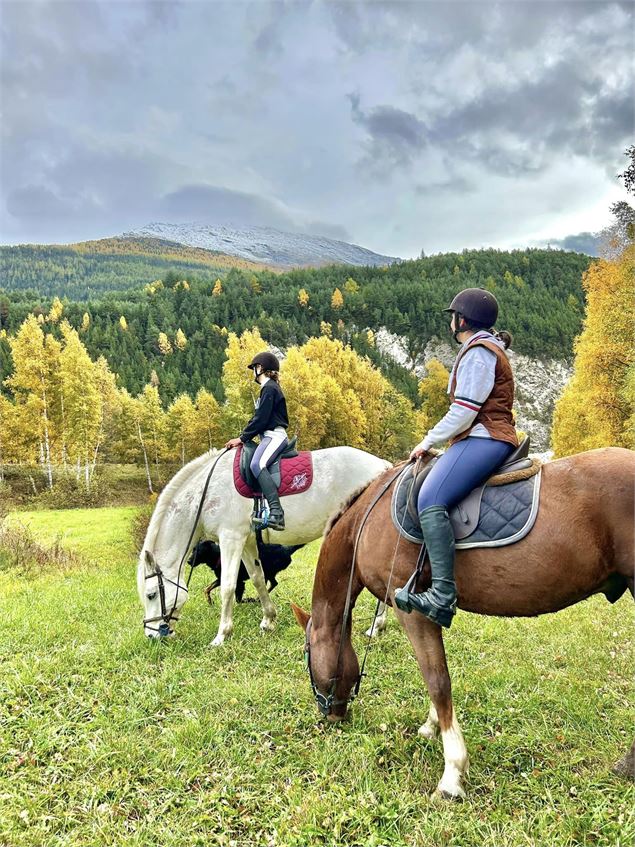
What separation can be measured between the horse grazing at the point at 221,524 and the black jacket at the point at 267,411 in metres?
0.75

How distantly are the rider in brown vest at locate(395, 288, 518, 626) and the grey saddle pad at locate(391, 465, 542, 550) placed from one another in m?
0.08

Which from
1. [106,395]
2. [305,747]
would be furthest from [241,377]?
[305,747]

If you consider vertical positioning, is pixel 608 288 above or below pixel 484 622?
above

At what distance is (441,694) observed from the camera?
3.25 metres

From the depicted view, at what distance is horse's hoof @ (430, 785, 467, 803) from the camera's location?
3.07 m

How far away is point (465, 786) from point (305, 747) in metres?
1.22

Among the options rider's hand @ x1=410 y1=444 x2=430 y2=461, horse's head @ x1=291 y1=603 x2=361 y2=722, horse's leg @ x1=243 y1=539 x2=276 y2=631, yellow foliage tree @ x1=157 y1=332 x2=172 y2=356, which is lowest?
horse's leg @ x1=243 y1=539 x2=276 y2=631

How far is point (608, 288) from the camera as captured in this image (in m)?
20.3

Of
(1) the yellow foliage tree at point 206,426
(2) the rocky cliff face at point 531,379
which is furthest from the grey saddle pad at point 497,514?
(2) the rocky cliff face at point 531,379

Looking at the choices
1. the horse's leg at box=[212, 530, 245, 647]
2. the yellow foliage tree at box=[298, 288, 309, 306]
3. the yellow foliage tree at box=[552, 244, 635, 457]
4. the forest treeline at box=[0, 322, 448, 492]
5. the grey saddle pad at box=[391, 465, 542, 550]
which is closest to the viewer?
the grey saddle pad at box=[391, 465, 542, 550]

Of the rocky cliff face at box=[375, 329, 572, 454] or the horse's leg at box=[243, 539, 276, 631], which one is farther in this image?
the rocky cliff face at box=[375, 329, 572, 454]

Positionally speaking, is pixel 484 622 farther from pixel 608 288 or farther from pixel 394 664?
pixel 608 288

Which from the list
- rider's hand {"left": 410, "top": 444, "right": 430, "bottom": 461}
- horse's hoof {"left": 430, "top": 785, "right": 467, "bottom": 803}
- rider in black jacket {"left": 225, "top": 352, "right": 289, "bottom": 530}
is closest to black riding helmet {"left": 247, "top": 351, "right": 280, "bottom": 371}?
rider in black jacket {"left": 225, "top": 352, "right": 289, "bottom": 530}

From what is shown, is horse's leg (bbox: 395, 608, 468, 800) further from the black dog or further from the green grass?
the black dog
